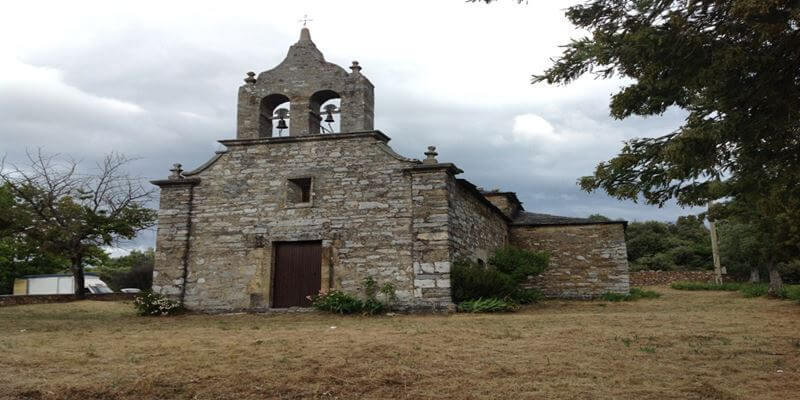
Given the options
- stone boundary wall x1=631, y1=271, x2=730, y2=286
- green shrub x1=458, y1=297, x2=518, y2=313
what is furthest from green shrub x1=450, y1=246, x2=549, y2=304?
stone boundary wall x1=631, y1=271, x2=730, y2=286

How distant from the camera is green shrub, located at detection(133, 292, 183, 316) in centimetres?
1430

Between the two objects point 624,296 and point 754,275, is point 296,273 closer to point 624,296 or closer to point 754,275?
point 624,296

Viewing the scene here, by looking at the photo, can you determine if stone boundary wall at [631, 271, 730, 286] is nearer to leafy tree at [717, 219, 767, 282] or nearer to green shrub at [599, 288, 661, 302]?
leafy tree at [717, 219, 767, 282]

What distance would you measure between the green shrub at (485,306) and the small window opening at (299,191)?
4576 millimetres

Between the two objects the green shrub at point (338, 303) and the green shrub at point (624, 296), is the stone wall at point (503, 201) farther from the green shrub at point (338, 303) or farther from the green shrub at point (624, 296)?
the green shrub at point (338, 303)

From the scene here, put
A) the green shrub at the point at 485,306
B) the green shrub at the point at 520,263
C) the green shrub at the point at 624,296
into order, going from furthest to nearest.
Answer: the green shrub at the point at 624,296 → the green shrub at the point at 520,263 → the green shrub at the point at 485,306

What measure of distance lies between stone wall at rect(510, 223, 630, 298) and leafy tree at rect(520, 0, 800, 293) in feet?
40.8

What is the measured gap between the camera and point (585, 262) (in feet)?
66.5

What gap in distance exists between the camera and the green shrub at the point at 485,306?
1311cm

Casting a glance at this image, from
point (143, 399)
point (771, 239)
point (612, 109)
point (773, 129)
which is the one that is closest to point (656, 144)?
point (612, 109)

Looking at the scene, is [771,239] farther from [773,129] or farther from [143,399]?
[143,399]

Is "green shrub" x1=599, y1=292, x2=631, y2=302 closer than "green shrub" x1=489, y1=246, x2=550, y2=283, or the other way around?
"green shrub" x1=489, y1=246, x2=550, y2=283

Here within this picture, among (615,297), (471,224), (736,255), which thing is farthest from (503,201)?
(736,255)

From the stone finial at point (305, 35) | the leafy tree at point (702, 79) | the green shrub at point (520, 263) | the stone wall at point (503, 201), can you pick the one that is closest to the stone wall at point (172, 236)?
the stone finial at point (305, 35)
